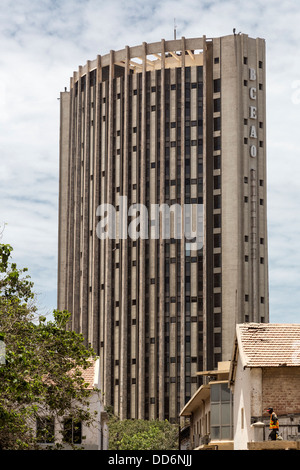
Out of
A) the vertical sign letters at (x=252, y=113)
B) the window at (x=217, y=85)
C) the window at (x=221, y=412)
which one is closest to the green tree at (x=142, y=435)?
the window at (x=221, y=412)

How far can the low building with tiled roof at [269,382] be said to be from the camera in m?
34.8

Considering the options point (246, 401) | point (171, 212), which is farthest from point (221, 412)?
point (171, 212)

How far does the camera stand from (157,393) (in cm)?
10888

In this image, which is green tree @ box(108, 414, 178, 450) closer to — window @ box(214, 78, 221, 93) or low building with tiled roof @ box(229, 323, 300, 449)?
window @ box(214, 78, 221, 93)

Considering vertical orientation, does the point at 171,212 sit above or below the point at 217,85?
below

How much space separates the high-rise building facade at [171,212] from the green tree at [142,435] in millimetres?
8640

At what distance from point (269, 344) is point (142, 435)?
56.0m

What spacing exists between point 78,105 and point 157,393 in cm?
4379

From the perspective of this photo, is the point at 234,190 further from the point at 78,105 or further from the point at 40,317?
the point at 40,317

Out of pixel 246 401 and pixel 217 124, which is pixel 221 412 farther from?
pixel 217 124

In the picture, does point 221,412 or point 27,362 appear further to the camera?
point 221,412

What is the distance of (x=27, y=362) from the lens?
29.8 metres

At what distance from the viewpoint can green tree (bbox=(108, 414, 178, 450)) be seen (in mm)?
88438
